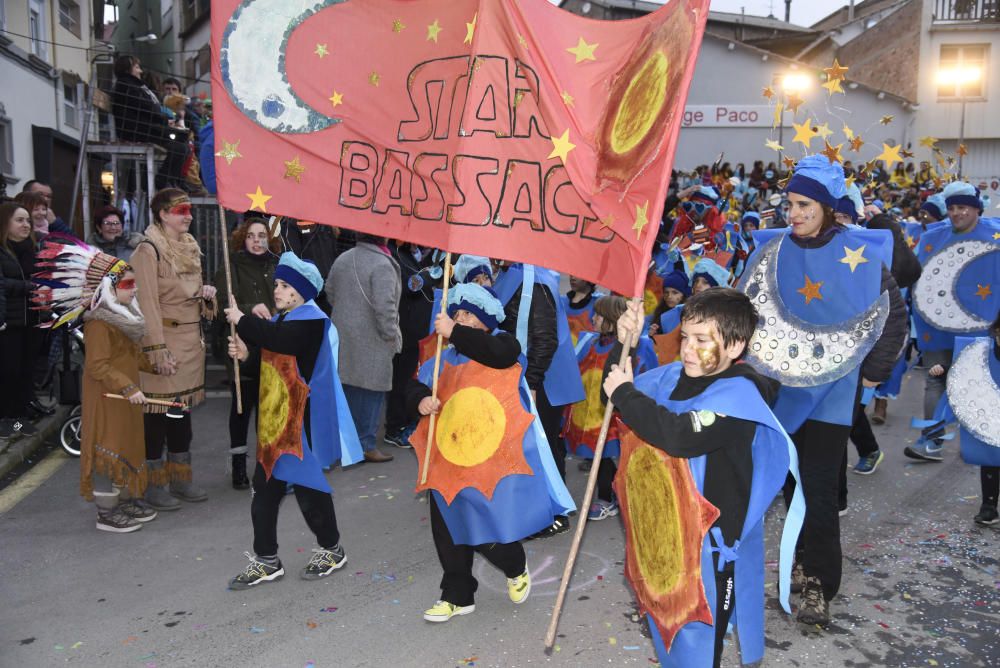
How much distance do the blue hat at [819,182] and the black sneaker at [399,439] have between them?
443 cm

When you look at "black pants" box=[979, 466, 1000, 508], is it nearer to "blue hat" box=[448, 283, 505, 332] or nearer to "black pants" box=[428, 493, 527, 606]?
"black pants" box=[428, 493, 527, 606]

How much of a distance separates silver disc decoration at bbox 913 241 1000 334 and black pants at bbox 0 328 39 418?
755cm

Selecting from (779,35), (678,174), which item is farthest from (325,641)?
(779,35)

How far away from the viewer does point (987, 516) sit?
18.5ft

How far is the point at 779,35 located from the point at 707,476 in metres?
35.7

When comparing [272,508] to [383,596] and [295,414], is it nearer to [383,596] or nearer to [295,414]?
[295,414]

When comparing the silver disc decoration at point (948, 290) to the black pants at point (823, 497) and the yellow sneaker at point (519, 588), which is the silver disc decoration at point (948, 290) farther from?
the yellow sneaker at point (519, 588)

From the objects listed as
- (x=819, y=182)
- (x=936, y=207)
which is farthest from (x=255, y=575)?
(x=936, y=207)

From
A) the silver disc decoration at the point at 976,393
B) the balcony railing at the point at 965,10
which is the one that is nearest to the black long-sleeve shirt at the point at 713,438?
the silver disc decoration at the point at 976,393

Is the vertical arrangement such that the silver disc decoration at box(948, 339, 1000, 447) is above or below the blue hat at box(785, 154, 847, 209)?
below

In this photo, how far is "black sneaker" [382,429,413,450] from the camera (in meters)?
7.70

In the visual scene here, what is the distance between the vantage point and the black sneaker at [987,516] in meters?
5.64

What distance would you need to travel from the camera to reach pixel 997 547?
208 inches

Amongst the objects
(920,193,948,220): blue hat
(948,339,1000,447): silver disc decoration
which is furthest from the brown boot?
(948,339,1000,447): silver disc decoration
